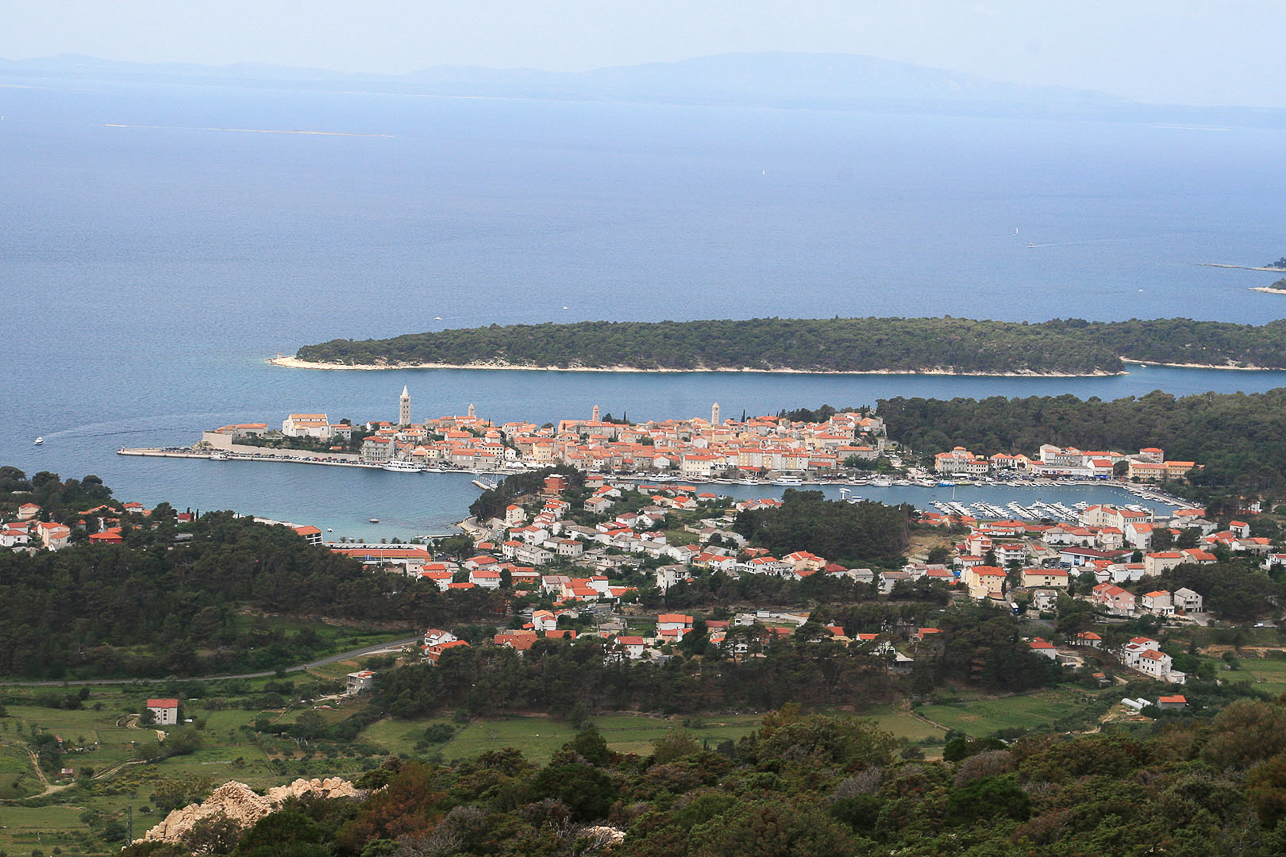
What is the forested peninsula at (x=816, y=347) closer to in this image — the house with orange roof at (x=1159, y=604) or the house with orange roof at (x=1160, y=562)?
the house with orange roof at (x=1160, y=562)

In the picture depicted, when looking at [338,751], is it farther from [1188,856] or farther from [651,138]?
[651,138]

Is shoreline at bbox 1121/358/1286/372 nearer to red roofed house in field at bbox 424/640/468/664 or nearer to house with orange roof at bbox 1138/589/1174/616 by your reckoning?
house with orange roof at bbox 1138/589/1174/616

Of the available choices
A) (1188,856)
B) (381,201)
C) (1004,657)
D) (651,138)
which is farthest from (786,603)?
(651,138)

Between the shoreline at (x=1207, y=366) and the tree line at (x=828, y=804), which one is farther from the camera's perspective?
the shoreline at (x=1207, y=366)

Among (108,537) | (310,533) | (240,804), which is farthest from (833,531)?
(240,804)

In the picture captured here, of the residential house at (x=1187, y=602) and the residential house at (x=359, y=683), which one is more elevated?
the residential house at (x=1187, y=602)

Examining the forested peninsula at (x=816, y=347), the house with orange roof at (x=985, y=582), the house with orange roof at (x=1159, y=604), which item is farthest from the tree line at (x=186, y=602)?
the forested peninsula at (x=816, y=347)
